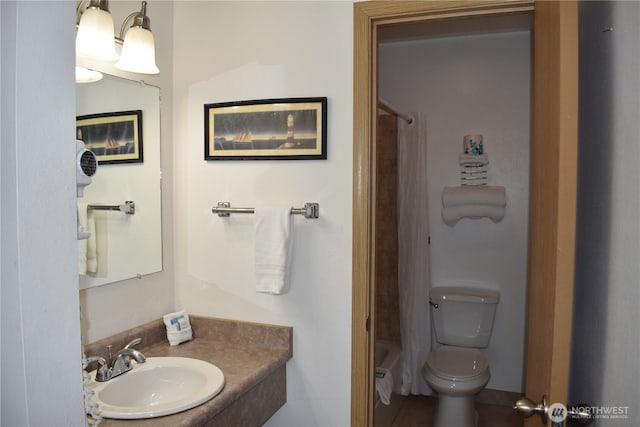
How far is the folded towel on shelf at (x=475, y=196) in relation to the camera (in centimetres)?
322

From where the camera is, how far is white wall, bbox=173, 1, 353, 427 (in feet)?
6.09

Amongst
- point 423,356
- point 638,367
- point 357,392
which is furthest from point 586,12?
point 423,356

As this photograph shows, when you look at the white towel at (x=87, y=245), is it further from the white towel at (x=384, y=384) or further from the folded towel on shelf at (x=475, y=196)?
the folded towel on shelf at (x=475, y=196)

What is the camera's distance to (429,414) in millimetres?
3275

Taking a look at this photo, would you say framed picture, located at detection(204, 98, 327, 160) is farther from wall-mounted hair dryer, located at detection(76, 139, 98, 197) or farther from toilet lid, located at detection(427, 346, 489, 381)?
toilet lid, located at detection(427, 346, 489, 381)

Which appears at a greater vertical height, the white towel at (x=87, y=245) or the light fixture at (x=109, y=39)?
the light fixture at (x=109, y=39)

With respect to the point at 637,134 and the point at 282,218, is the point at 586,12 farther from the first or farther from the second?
the point at 282,218

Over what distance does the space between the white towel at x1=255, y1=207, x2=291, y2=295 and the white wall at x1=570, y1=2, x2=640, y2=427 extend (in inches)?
41.3

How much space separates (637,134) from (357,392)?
54.9 inches

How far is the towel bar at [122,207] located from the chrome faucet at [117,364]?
1.68 ft

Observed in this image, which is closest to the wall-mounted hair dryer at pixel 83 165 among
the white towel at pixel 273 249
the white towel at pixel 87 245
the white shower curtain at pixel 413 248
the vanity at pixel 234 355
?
the vanity at pixel 234 355

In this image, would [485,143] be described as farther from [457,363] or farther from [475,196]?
[457,363]

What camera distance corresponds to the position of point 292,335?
1.96m

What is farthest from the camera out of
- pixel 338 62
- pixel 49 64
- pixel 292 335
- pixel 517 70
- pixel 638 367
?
pixel 517 70
